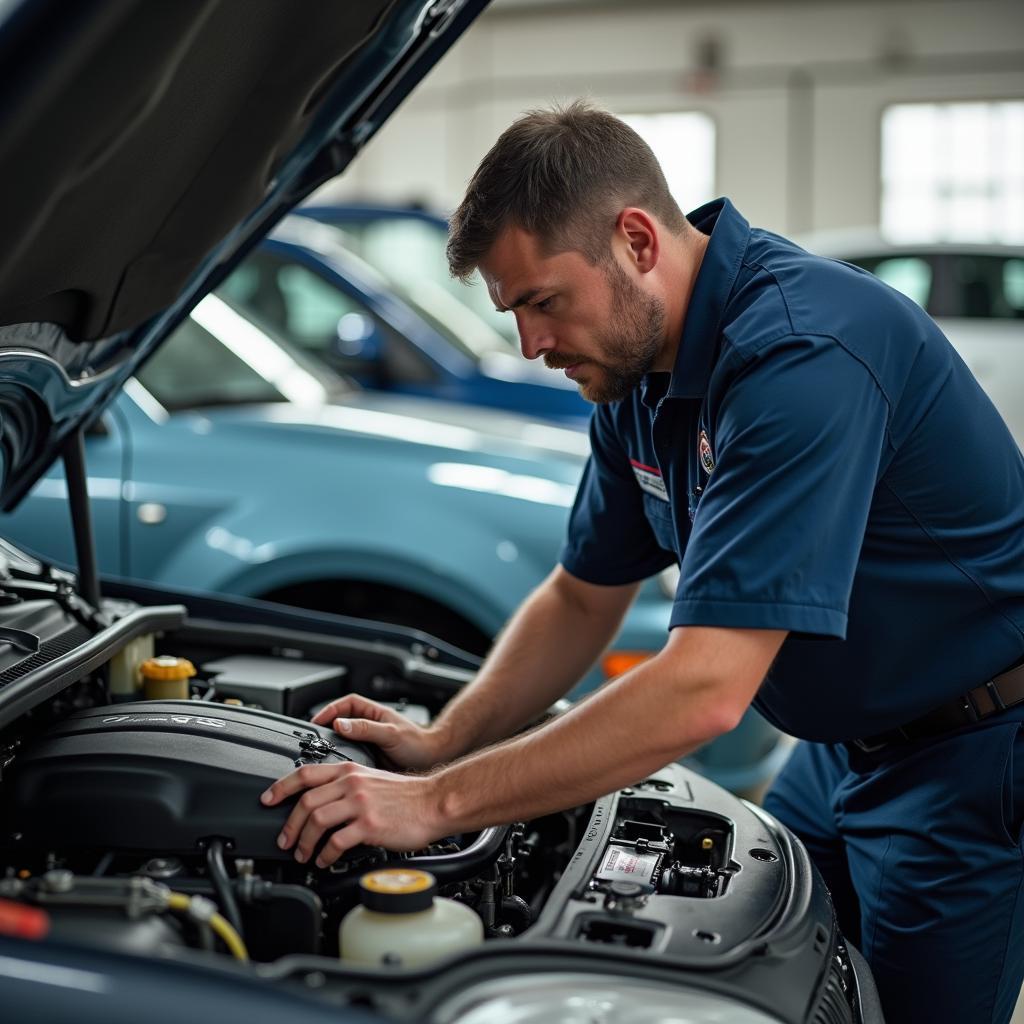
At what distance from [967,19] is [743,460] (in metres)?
11.7

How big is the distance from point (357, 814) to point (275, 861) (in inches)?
5.2

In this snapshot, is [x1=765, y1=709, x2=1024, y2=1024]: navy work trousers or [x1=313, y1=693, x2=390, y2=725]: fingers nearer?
[x1=765, y1=709, x2=1024, y2=1024]: navy work trousers

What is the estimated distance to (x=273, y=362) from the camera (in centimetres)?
400

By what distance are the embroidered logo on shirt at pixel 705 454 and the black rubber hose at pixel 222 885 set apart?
0.79 meters

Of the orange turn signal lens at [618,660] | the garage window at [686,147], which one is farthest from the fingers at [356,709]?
the garage window at [686,147]

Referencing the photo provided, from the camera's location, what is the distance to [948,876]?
72.5 inches

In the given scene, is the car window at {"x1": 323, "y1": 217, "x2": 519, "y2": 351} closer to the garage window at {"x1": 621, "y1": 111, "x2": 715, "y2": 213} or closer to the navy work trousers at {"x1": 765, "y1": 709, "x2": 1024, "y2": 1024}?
the navy work trousers at {"x1": 765, "y1": 709, "x2": 1024, "y2": 1024}

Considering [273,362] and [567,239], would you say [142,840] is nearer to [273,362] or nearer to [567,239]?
[567,239]

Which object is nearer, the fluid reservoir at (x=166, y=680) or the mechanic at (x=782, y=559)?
the mechanic at (x=782, y=559)

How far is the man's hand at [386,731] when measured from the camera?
193cm

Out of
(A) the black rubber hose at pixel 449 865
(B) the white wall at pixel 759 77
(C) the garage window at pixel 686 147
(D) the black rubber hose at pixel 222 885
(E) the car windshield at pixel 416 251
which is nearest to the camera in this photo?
(D) the black rubber hose at pixel 222 885

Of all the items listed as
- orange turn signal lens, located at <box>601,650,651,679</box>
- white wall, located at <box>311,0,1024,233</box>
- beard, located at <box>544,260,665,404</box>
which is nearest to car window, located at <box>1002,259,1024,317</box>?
white wall, located at <box>311,0,1024,233</box>

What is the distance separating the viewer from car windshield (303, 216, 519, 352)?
642 cm

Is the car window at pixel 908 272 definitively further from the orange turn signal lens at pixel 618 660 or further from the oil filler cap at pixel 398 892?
the oil filler cap at pixel 398 892
